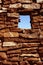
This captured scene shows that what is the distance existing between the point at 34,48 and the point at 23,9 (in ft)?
3.00

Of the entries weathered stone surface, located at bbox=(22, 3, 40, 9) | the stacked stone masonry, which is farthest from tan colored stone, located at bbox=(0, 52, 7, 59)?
weathered stone surface, located at bbox=(22, 3, 40, 9)

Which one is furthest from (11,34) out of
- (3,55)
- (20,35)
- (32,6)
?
(32,6)

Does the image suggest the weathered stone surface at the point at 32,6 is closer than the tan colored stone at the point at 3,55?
A: No

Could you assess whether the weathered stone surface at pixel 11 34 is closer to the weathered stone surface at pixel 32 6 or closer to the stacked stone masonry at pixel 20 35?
the stacked stone masonry at pixel 20 35

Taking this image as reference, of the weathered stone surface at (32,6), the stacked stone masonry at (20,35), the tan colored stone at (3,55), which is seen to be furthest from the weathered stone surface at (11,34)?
the weathered stone surface at (32,6)

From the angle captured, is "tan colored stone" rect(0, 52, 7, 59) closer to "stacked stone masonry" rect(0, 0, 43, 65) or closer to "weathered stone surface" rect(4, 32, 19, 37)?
"stacked stone masonry" rect(0, 0, 43, 65)

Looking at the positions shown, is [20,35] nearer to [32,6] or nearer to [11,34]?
[11,34]

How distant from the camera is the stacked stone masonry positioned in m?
3.86

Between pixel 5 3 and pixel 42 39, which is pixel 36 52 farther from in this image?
pixel 5 3

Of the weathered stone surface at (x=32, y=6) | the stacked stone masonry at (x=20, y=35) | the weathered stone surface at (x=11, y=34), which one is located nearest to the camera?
the stacked stone masonry at (x=20, y=35)

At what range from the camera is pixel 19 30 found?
4113 mm

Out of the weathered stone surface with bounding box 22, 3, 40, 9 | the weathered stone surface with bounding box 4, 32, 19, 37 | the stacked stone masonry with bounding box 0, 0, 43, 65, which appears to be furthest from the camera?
the weathered stone surface with bounding box 22, 3, 40, 9

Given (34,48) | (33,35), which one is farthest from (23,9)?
(34,48)

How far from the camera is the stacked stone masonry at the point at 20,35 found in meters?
3.86
